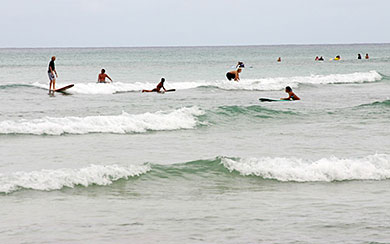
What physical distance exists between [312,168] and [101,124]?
7.58 meters

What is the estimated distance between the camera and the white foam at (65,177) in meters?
9.41

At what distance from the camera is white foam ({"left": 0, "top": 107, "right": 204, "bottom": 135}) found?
1595 centimetres

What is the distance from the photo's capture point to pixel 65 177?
984 cm

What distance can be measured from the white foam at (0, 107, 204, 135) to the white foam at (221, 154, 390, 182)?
5.79m

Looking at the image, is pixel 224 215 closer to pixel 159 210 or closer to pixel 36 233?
pixel 159 210

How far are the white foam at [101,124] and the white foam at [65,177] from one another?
5.65m

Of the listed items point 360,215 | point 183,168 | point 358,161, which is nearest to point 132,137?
point 183,168

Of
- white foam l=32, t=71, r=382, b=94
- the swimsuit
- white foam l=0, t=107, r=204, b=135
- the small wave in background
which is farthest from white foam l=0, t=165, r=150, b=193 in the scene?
the swimsuit

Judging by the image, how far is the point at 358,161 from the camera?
456 inches

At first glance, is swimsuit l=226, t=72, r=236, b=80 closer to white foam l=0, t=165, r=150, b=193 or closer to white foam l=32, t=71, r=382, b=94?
white foam l=32, t=71, r=382, b=94

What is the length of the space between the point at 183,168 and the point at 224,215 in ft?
10.7

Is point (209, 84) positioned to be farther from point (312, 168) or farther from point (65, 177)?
point (65, 177)

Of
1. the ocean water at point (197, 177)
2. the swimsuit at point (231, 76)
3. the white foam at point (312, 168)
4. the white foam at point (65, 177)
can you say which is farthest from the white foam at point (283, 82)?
the white foam at point (65, 177)

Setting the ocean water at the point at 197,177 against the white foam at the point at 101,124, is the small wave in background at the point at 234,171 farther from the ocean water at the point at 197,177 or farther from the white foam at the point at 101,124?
the white foam at the point at 101,124
